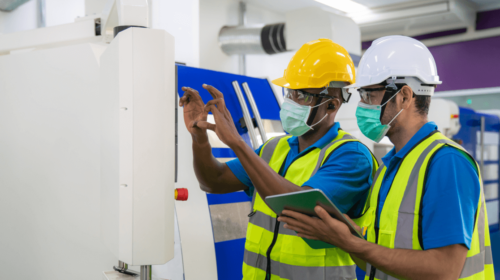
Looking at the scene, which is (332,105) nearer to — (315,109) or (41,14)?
(315,109)

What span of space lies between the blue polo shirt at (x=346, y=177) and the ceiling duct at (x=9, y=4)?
7.37 feet

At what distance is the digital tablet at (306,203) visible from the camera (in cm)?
98

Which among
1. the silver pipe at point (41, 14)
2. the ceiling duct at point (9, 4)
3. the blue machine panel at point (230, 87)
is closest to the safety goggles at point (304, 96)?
the blue machine panel at point (230, 87)

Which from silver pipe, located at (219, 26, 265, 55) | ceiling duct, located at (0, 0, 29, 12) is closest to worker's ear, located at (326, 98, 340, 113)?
ceiling duct, located at (0, 0, 29, 12)

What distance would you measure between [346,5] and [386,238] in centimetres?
522

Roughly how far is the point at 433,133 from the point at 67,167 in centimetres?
116

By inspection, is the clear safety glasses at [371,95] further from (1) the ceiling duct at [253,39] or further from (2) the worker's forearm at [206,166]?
(1) the ceiling duct at [253,39]

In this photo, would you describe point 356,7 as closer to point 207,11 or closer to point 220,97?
point 207,11

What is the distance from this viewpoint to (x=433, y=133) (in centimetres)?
109

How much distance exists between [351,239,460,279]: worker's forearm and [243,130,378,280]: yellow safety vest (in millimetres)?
307

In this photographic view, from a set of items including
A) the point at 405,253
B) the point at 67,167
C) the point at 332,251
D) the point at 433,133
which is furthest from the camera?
the point at 67,167

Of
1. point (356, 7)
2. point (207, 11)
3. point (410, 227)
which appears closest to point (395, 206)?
point (410, 227)

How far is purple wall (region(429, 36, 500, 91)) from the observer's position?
6.38 m

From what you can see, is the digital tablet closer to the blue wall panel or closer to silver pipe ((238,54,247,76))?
the blue wall panel
